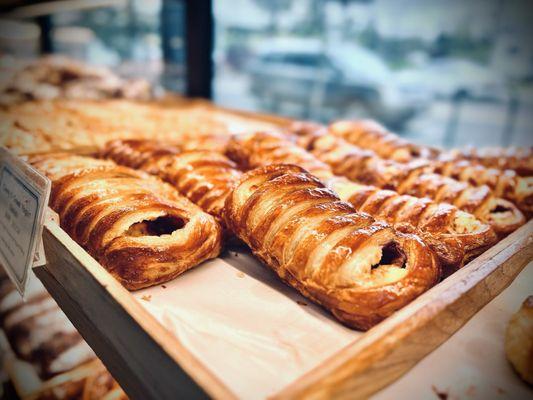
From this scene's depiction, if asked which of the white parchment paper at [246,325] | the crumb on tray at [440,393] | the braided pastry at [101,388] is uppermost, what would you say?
the crumb on tray at [440,393]

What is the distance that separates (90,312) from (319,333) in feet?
3.07

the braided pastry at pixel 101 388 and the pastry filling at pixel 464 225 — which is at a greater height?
the pastry filling at pixel 464 225

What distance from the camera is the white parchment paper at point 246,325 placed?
1.39 meters

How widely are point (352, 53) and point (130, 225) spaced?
8752 millimetres

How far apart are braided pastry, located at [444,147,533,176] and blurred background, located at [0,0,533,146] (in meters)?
2.70

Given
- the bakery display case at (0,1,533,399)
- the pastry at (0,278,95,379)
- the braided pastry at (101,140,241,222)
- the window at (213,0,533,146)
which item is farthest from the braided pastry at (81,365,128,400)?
the window at (213,0,533,146)

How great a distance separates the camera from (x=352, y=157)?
2.99 m

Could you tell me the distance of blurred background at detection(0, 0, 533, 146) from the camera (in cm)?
578

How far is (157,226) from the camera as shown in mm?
2178

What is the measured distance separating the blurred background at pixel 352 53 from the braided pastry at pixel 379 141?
8.04 feet

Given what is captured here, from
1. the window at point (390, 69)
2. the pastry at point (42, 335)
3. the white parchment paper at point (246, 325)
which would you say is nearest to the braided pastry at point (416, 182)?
the white parchment paper at point (246, 325)

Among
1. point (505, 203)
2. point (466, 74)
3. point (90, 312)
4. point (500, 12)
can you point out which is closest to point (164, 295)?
point (90, 312)

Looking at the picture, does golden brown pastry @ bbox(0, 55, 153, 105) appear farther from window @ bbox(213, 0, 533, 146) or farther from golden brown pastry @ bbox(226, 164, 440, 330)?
golden brown pastry @ bbox(226, 164, 440, 330)

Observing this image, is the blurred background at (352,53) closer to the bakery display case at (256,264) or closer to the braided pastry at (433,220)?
the bakery display case at (256,264)
